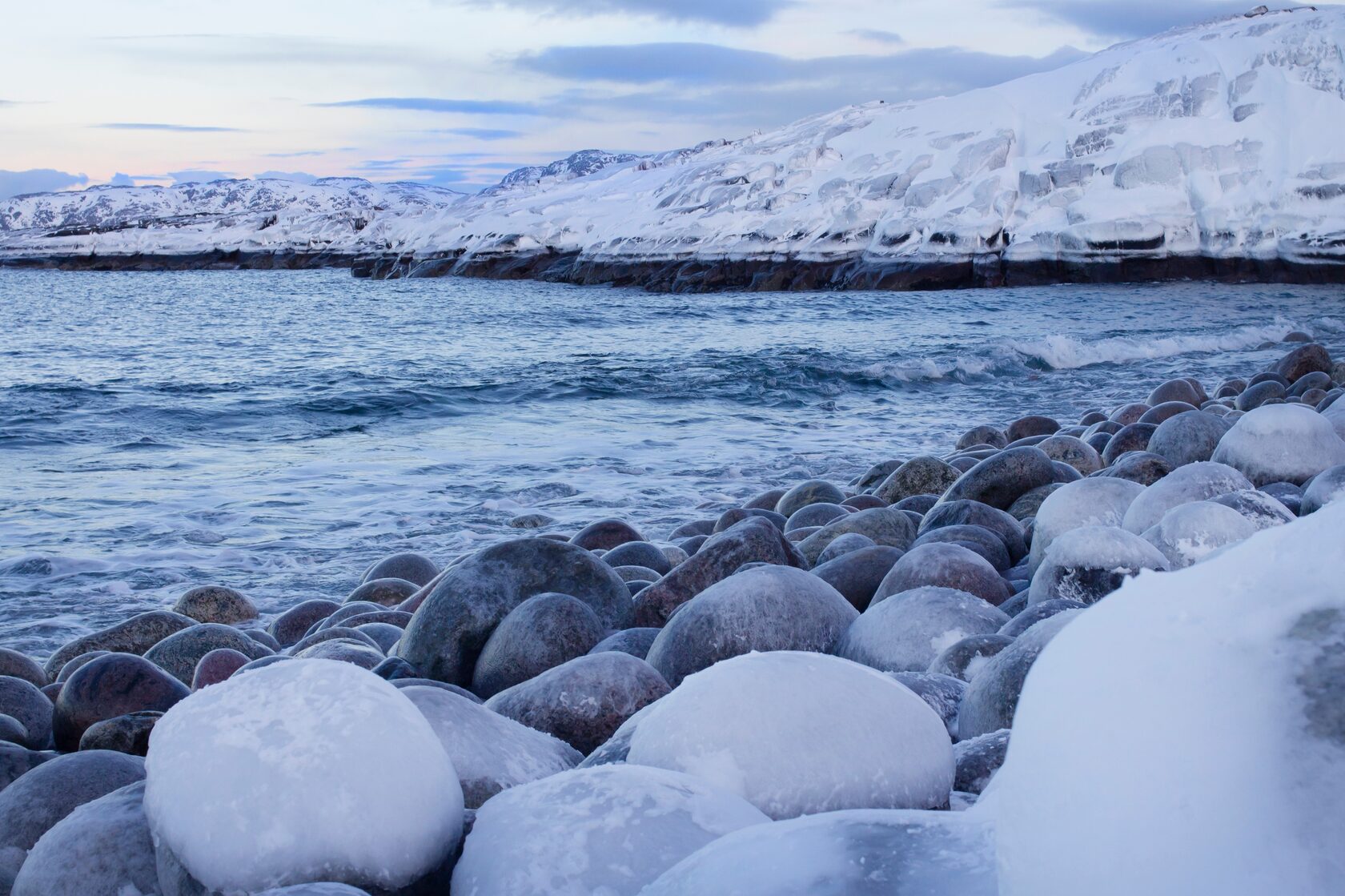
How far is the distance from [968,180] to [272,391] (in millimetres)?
30825

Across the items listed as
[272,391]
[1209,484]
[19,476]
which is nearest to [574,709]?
[1209,484]

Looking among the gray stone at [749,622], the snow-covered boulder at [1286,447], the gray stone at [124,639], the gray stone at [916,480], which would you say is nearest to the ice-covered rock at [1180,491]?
the snow-covered boulder at [1286,447]

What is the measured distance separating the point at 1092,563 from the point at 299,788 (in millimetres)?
2531

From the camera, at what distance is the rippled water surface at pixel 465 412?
784 centimetres

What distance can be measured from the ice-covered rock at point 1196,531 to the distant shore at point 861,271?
111 feet

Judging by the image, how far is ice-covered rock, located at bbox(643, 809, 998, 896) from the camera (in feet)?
4.09

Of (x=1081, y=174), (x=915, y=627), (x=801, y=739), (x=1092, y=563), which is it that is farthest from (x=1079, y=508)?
(x=1081, y=174)

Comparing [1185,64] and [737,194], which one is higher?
[1185,64]

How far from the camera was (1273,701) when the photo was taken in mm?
946

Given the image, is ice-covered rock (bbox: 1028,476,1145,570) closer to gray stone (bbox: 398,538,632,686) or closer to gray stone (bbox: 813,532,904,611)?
gray stone (bbox: 813,532,904,611)

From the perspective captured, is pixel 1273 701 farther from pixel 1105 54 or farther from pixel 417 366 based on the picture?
pixel 1105 54

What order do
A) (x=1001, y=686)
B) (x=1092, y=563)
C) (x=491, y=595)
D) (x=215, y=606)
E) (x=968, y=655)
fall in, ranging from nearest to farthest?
(x=1001, y=686), (x=968, y=655), (x=1092, y=563), (x=491, y=595), (x=215, y=606)

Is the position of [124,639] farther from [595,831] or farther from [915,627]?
[595,831]

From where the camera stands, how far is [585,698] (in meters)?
2.87
